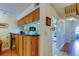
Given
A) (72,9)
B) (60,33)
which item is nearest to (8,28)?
(60,33)

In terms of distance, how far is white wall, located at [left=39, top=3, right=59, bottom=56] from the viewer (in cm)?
159

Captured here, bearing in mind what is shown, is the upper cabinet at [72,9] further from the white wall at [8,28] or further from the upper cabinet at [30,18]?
the white wall at [8,28]

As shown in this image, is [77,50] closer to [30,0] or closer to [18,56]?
[18,56]

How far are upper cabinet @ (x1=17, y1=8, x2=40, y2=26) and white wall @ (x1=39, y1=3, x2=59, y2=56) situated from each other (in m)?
0.06

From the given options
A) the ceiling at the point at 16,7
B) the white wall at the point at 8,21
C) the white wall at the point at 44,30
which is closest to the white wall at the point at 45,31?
the white wall at the point at 44,30

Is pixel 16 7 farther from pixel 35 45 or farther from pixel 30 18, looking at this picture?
pixel 35 45

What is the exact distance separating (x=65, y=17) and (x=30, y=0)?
0.58 meters

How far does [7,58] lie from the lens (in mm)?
1616

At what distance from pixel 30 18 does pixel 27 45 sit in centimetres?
42

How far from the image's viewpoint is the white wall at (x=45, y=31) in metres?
1.59

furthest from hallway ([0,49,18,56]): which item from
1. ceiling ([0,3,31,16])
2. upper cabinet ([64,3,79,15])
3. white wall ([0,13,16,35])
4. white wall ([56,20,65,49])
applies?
upper cabinet ([64,3,79,15])

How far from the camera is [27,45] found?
1.67m

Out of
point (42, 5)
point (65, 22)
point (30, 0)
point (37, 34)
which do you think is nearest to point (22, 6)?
point (30, 0)

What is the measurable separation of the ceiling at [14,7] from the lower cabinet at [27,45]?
15.1 inches
